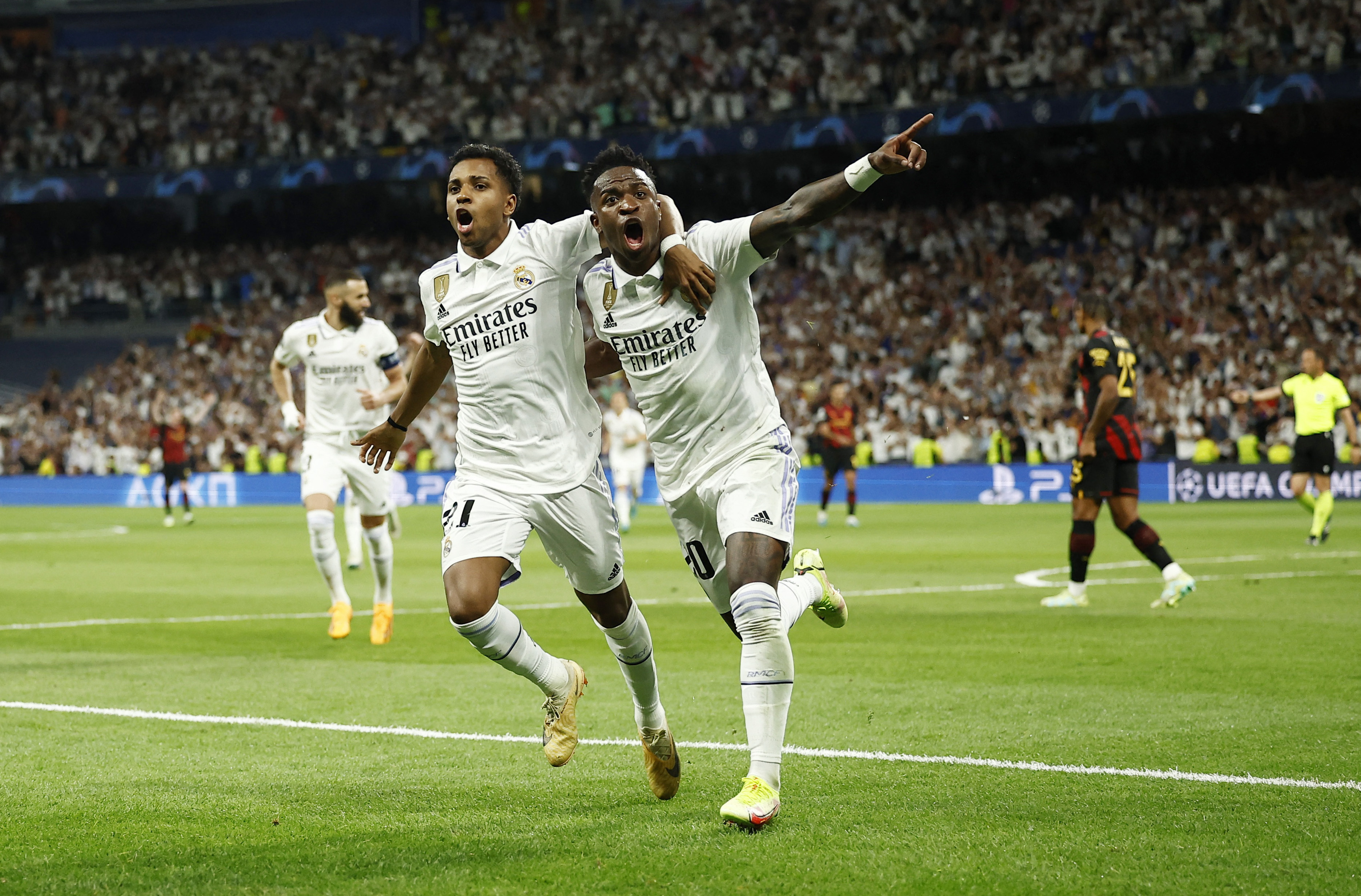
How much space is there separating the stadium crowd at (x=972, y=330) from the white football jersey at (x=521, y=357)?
24.2 m

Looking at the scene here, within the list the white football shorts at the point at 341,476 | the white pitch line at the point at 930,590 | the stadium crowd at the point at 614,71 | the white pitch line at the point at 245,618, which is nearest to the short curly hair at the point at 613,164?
the white football shorts at the point at 341,476

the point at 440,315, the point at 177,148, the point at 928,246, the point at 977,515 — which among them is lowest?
the point at 977,515

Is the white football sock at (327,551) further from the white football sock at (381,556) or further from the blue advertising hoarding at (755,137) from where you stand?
the blue advertising hoarding at (755,137)

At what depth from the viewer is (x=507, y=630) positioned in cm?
550

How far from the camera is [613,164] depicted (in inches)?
216

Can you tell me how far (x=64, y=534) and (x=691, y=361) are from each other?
21.6 metres

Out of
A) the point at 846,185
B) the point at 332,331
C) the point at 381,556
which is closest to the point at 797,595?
the point at 846,185

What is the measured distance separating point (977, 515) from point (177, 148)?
1117 inches

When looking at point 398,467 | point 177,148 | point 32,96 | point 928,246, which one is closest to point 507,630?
point 398,467

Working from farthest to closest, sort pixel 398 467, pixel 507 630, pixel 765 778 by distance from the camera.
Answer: pixel 398 467
pixel 507 630
pixel 765 778

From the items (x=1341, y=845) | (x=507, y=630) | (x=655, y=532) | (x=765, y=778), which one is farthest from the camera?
(x=655, y=532)

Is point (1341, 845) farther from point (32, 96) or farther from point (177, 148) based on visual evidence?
point (32, 96)

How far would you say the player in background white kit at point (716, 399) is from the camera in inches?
200

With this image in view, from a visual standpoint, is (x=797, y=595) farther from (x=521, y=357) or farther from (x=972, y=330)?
(x=972, y=330)
